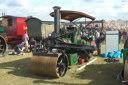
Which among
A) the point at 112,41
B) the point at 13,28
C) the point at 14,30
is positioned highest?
the point at 13,28

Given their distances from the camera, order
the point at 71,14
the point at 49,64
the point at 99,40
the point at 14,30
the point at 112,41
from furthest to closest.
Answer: the point at 14,30 → the point at 112,41 → the point at 99,40 → the point at 71,14 → the point at 49,64

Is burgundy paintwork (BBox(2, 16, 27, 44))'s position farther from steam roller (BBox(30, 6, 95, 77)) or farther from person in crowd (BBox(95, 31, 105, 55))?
person in crowd (BBox(95, 31, 105, 55))

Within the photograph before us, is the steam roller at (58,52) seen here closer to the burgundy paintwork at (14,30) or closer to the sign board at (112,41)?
the sign board at (112,41)

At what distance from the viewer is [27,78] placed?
4.74 metres

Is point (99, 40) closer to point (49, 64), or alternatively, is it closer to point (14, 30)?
point (49, 64)

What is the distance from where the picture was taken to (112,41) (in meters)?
9.64

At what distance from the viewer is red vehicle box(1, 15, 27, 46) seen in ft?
42.3

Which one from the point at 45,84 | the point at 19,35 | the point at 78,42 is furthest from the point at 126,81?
the point at 19,35

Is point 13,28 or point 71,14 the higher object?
point 71,14

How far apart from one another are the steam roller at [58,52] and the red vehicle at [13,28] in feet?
22.9

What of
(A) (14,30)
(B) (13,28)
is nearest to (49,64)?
(A) (14,30)

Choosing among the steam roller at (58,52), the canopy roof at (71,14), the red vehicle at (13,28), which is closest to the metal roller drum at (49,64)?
the steam roller at (58,52)

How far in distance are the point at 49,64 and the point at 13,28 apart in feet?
31.0

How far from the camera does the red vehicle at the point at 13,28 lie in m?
12.9
